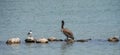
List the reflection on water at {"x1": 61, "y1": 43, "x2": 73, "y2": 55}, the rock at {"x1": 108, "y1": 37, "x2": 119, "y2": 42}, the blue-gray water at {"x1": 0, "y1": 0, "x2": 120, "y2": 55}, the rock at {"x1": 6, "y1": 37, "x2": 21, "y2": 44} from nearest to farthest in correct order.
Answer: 1. the reflection on water at {"x1": 61, "y1": 43, "x2": 73, "y2": 55}
2. the blue-gray water at {"x1": 0, "y1": 0, "x2": 120, "y2": 55}
3. the rock at {"x1": 6, "y1": 37, "x2": 21, "y2": 44}
4. the rock at {"x1": 108, "y1": 37, "x2": 119, "y2": 42}

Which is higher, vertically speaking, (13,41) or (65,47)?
(13,41)

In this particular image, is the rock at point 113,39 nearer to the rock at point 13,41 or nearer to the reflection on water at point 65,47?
the reflection on water at point 65,47

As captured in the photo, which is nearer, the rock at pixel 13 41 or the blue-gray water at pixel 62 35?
the blue-gray water at pixel 62 35

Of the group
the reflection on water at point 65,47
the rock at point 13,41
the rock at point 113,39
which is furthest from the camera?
the rock at point 113,39

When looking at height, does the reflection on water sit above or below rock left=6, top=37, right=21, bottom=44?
below

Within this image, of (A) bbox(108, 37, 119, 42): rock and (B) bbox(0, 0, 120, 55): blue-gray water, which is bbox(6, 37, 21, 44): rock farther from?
(A) bbox(108, 37, 119, 42): rock

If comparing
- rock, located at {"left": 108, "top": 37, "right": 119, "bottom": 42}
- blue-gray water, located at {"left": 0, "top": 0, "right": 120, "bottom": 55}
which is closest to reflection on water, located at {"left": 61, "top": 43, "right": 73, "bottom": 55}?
blue-gray water, located at {"left": 0, "top": 0, "right": 120, "bottom": 55}

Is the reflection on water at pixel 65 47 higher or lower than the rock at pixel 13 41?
lower

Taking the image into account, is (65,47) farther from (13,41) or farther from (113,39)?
(113,39)

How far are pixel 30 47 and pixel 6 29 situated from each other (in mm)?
9860

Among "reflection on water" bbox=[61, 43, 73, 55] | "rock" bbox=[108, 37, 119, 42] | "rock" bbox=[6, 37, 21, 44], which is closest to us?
"reflection on water" bbox=[61, 43, 73, 55]

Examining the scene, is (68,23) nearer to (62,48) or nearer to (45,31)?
(45,31)

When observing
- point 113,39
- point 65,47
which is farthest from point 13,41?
point 113,39

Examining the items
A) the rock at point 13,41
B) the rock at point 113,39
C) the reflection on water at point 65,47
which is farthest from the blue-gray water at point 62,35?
the rock at point 113,39
